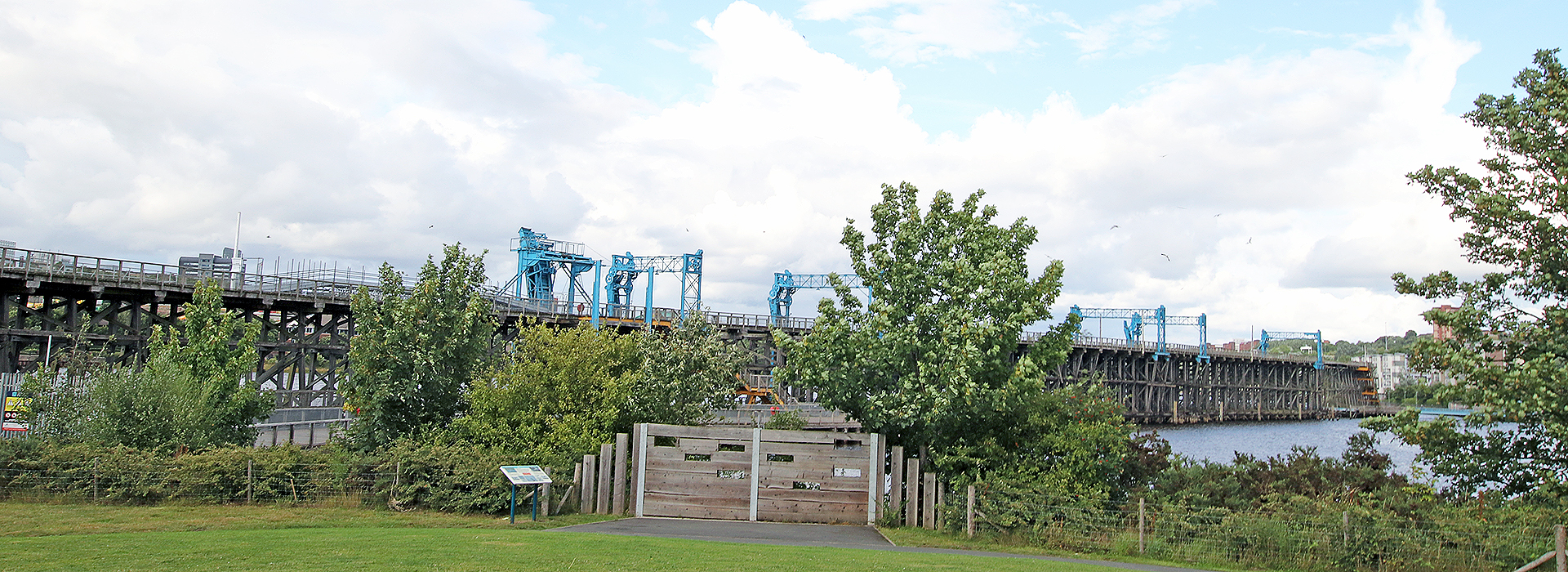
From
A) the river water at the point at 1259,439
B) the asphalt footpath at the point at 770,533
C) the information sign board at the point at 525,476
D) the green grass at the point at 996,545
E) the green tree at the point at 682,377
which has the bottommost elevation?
the river water at the point at 1259,439

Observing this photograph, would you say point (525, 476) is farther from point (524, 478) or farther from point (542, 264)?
point (542, 264)

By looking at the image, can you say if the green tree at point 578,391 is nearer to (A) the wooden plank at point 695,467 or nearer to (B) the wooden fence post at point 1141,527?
(A) the wooden plank at point 695,467

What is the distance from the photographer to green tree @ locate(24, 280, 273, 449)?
2116cm

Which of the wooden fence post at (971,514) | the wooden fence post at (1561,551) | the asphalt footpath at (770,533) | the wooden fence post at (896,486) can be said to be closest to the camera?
the wooden fence post at (1561,551)

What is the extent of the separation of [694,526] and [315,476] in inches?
308

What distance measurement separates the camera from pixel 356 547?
13.7 metres

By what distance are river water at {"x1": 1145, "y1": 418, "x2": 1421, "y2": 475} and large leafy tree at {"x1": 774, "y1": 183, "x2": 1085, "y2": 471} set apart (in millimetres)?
33853

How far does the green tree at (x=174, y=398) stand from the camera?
21.2 m

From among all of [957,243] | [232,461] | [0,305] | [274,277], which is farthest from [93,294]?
[957,243]

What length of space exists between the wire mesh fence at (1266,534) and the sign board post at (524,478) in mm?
7295

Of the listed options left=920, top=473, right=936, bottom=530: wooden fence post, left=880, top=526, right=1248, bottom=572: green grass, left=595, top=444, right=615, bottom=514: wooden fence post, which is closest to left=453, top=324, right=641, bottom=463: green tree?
left=595, top=444, right=615, bottom=514: wooden fence post

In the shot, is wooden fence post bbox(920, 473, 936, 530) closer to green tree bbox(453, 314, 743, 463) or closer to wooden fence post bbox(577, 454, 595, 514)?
wooden fence post bbox(577, 454, 595, 514)

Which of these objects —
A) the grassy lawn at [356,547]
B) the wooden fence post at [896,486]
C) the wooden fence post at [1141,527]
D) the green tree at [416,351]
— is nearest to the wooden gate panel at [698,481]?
the grassy lawn at [356,547]

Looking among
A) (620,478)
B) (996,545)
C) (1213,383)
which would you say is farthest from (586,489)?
(1213,383)
